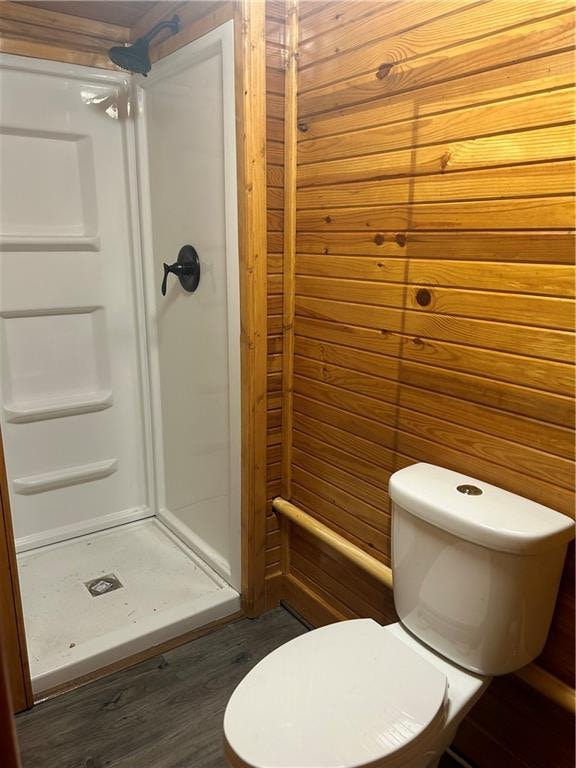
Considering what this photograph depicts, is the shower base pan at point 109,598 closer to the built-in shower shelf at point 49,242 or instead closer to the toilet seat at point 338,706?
the toilet seat at point 338,706

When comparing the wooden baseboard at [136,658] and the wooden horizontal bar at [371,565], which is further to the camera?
the wooden baseboard at [136,658]

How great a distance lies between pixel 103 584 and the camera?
6.68 feet

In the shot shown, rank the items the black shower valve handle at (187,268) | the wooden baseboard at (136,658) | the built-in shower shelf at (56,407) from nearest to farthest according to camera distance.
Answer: the wooden baseboard at (136,658) → the black shower valve handle at (187,268) → the built-in shower shelf at (56,407)

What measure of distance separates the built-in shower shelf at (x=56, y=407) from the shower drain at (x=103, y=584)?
65 cm

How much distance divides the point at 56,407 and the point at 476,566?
170 cm

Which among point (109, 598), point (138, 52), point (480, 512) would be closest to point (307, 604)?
point (109, 598)

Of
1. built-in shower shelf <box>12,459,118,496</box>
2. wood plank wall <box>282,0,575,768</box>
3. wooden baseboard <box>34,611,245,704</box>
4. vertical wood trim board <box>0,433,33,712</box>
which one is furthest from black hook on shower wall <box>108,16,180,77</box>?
wooden baseboard <box>34,611,245,704</box>

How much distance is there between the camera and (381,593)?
1.58 m

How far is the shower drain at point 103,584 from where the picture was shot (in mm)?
1994

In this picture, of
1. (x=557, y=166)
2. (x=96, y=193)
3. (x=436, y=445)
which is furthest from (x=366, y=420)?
(x=96, y=193)

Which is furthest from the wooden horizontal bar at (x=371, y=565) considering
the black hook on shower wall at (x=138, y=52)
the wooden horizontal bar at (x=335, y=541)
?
the black hook on shower wall at (x=138, y=52)

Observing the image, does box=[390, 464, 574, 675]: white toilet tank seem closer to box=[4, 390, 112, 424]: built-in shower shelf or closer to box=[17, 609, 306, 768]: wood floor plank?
box=[17, 609, 306, 768]: wood floor plank

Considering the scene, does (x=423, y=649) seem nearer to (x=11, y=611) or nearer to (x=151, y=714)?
(x=151, y=714)

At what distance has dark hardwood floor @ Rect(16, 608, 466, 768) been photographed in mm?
1435
